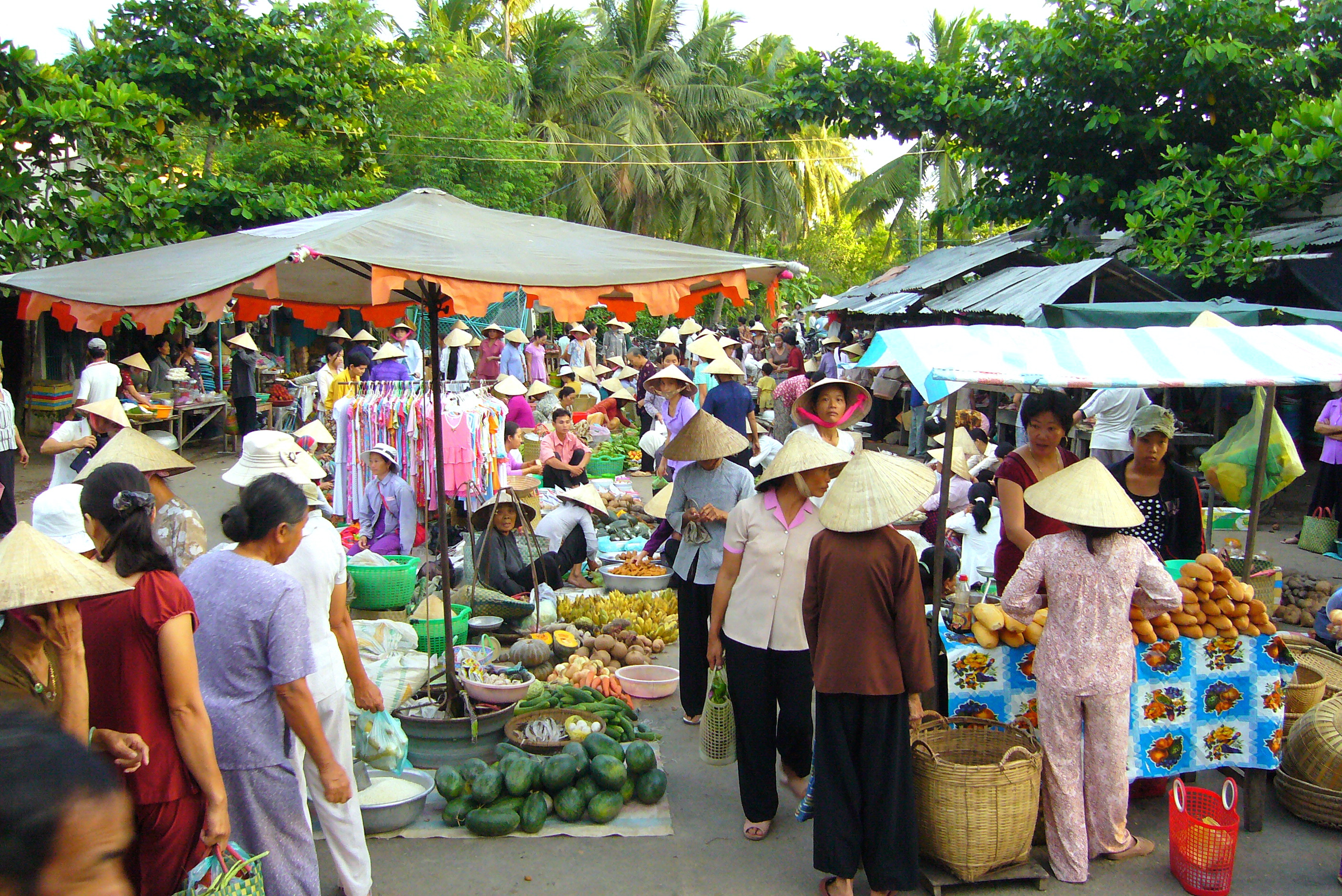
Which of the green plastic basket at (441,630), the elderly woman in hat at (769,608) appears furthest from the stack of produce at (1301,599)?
the green plastic basket at (441,630)

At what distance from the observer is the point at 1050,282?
10859 millimetres

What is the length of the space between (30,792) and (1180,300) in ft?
38.3

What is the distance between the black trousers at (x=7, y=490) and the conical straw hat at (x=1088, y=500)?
26.1ft

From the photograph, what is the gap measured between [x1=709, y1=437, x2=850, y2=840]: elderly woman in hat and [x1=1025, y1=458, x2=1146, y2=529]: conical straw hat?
2.87 feet

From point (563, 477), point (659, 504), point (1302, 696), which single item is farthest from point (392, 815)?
point (563, 477)

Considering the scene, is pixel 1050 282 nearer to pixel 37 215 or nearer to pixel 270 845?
pixel 270 845

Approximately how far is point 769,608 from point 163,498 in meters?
2.86

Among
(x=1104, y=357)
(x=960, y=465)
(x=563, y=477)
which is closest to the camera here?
(x=1104, y=357)

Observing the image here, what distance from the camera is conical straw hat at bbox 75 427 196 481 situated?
14.8 feet

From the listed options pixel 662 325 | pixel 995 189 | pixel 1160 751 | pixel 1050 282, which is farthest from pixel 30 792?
pixel 662 325

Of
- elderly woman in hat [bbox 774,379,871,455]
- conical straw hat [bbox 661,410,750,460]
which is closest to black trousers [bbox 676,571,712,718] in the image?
conical straw hat [bbox 661,410,750,460]

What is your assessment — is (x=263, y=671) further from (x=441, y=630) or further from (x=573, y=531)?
(x=573, y=531)

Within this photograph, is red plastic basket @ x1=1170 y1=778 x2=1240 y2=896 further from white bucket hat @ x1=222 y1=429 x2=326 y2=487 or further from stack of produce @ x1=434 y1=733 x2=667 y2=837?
white bucket hat @ x1=222 y1=429 x2=326 y2=487

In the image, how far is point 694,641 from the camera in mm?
5203
